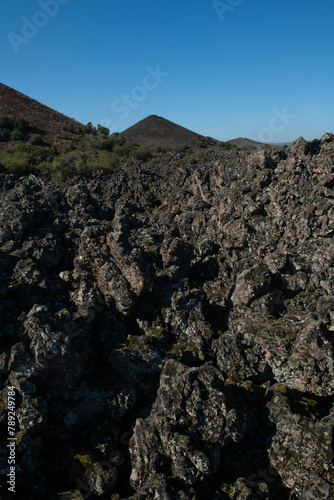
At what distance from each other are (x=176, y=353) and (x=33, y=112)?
245 ft

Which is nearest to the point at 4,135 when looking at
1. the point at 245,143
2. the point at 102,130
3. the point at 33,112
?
the point at 33,112

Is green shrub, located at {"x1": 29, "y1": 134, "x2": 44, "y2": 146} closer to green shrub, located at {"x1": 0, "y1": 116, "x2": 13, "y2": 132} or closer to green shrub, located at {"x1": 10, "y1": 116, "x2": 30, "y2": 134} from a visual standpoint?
green shrub, located at {"x1": 10, "y1": 116, "x2": 30, "y2": 134}

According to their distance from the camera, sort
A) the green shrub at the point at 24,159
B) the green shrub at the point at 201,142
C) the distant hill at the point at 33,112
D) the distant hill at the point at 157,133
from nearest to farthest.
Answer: the green shrub at the point at 24,159 < the distant hill at the point at 33,112 < the green shrub at the point at 201,142 < the distant hill at the point at 157,133

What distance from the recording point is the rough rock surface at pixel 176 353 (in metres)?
6.96

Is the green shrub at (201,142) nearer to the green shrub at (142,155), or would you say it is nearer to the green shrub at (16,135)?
the green shrub at (142,155)

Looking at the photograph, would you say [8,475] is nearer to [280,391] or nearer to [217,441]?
[217,441]

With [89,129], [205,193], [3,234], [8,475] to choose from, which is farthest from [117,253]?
[89,129]

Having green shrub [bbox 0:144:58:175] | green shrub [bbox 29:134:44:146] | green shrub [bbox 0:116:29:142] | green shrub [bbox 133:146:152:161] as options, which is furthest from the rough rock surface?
green shrub [bbox 0:116:29:142]

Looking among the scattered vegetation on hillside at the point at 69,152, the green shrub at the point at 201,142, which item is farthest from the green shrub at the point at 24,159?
the green shrub at the point at 201,142

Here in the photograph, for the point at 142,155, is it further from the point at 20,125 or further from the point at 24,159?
the point at 20,125

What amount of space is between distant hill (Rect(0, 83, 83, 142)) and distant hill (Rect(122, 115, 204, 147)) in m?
16.3

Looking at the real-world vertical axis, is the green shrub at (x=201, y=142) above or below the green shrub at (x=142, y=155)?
above

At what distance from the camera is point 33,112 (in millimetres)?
70250

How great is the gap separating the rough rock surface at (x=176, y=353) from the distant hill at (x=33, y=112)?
→ 2152 inches
